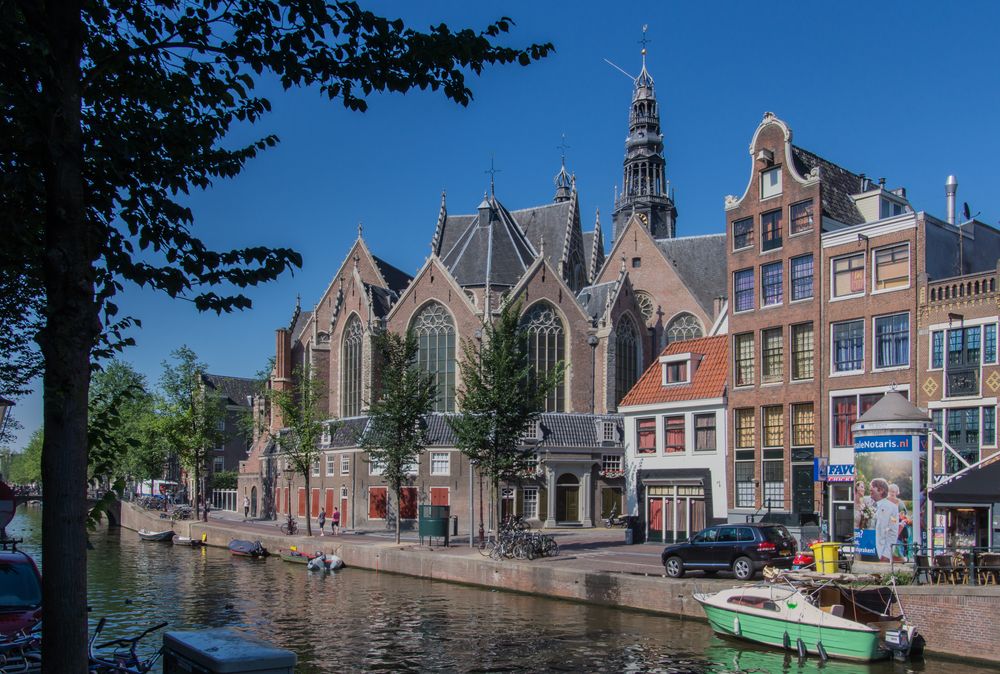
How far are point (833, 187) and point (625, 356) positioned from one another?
28.3m

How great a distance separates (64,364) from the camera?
22.8ft

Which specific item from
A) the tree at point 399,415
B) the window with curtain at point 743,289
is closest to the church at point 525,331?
the tree at point 399,415

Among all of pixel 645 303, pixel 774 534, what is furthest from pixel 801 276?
pixel 645 303

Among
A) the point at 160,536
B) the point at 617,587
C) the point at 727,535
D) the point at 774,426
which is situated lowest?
the point at 160,536

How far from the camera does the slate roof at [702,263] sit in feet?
250

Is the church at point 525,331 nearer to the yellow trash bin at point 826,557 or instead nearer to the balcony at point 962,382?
the balcony at point 962,382

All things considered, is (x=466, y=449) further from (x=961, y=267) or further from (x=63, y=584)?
(x=63, y=584)

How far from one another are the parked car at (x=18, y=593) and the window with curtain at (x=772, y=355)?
30310 millimetres

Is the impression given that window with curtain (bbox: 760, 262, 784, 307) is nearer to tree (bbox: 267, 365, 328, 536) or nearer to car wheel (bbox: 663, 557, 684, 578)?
car wheel (bbox: 663, 557, 684, 578)

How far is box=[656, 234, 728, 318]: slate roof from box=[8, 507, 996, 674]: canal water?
44052 millimetres

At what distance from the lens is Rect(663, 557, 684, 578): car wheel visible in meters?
30.3

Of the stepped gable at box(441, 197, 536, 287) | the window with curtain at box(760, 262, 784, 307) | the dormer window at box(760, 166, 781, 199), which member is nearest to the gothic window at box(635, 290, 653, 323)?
the stepped gable at box(441, 197, 536, 287)

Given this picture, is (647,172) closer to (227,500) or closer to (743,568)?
(227,500)

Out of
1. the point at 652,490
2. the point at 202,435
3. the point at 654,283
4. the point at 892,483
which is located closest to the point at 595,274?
the point at 654,283
